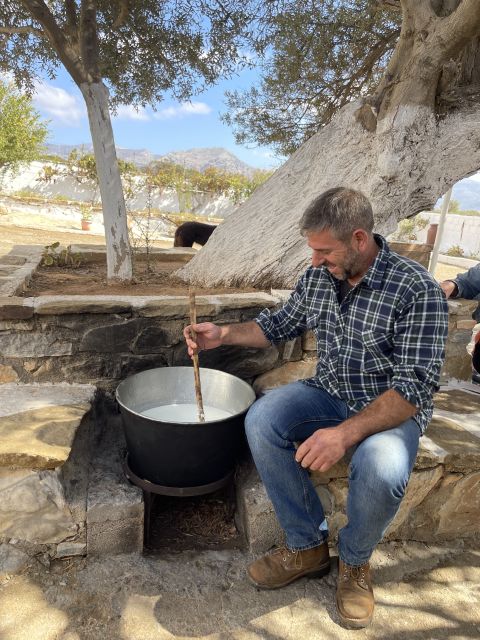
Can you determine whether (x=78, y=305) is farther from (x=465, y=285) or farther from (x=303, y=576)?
(x=465, y=285)

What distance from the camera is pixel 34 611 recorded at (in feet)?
5.80

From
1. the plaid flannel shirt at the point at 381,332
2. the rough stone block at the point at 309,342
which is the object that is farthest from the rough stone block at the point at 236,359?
the plaid flannel shirt at the point at 381,332

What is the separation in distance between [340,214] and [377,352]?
580 millimetres

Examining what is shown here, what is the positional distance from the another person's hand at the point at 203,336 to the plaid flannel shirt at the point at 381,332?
45 cm

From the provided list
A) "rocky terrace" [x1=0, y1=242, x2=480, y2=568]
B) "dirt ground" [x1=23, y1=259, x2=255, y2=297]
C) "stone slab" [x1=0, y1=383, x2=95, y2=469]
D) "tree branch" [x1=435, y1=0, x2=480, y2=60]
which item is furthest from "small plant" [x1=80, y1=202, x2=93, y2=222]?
"tree branch" [x1=435, y1=0, x2=480, y2=60]

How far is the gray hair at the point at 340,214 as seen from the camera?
6.07 ft

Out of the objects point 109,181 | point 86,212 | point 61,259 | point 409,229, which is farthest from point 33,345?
point 409,229

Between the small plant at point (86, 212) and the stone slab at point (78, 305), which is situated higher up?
the stone slab at point (78, 305)

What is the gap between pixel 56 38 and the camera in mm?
3160

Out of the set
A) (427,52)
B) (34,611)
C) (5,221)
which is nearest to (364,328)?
(34,611)

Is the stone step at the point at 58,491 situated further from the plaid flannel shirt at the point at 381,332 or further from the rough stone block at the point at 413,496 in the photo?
the rough stone block at the point at 413,496

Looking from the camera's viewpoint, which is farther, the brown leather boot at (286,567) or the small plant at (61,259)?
the small plant at (61,259)

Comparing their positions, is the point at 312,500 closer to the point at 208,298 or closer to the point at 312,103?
the point at 208,298

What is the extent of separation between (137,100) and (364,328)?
4.13 metres
